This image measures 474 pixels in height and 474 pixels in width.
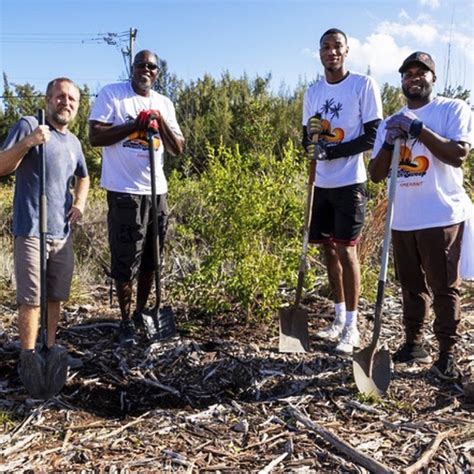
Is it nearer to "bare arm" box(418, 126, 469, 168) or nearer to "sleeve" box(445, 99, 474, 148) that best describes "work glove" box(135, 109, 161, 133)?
"bare arm" box(418, 126, 469, 168)

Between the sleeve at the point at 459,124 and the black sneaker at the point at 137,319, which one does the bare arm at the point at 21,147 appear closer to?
the black sneaker at the point at 137,319

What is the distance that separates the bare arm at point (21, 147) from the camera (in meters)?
3.40

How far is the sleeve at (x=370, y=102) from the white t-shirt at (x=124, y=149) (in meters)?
1.42

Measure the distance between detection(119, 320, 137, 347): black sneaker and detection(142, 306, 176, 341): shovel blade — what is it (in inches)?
4.1

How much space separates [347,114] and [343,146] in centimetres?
25

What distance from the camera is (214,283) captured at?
4.80 metres

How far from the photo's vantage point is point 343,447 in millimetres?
2980

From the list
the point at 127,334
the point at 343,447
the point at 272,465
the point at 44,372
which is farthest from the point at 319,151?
the point at 44,372

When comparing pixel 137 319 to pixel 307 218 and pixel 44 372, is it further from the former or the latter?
pixel 307 218

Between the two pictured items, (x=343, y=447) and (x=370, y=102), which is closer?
(x=343, y=447)

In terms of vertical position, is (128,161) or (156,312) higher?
(128,161)

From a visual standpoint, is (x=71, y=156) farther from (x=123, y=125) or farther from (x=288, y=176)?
(x=288, y=176)

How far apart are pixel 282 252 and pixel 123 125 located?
5.37ft

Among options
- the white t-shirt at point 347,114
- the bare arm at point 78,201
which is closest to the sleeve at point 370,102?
the white t-shirt at point 347,114
